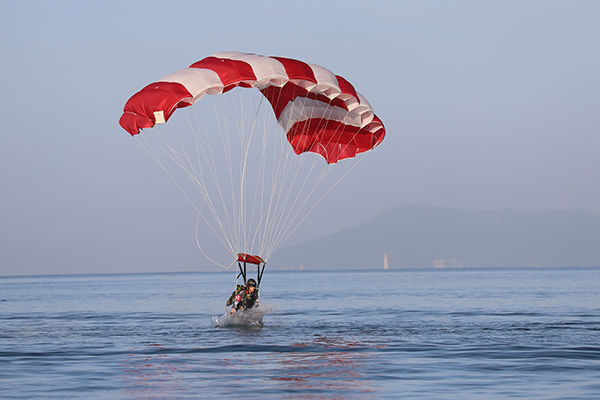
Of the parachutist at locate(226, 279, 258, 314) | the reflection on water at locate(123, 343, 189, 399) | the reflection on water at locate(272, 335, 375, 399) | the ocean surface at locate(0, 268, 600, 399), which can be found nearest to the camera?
the reflection on water at locate(272, 335, 375, 399)

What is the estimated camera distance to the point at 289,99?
21.6 meters

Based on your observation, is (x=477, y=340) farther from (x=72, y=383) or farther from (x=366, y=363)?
(x=72, y=383)

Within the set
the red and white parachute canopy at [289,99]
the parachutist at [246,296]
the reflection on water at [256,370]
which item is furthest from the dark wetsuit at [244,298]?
the red and white parachute canopy at [289,99]

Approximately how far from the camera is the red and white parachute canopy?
Answer: 1703 centimetres

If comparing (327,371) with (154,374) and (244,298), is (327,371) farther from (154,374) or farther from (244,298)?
(244,298)

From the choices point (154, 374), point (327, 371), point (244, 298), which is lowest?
point (154, 374)

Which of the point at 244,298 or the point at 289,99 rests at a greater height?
the point at 289,99

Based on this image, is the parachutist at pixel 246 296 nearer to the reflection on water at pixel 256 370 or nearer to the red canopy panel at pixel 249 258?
the red canopy panel at pixel 249 258

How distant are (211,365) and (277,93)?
8748 millimetres

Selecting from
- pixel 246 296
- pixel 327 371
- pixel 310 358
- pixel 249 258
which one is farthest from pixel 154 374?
pixel 246 296

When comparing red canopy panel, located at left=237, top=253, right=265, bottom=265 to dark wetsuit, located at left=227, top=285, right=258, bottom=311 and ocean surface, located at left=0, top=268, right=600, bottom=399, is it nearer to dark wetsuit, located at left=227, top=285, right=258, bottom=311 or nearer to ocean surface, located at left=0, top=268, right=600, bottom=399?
dark wetsuit, located at left=227, top=285, right=258, bottom=311

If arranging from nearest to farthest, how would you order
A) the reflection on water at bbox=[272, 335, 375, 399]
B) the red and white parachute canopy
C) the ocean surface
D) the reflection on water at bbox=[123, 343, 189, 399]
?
the reflection on water at bbox=[272, 335, 375, 399] → the reflection on water at bbox=[123, 343, 189, 399] → the ocean surface → the red and white parachute canopy

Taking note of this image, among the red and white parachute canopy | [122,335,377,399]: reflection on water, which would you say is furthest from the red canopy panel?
the red and white parachute canopy

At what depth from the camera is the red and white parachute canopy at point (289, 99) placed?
17031 mm
